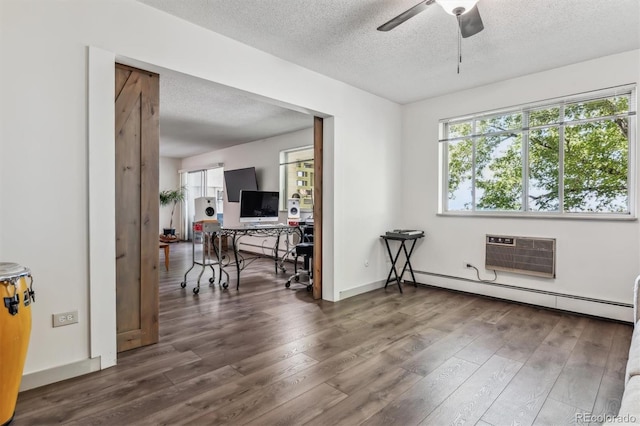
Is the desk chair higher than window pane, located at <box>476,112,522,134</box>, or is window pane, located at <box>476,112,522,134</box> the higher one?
window pane, located at <box>476,112,522,134</box>

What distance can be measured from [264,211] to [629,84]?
15.3 feet

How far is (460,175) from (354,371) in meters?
3.16

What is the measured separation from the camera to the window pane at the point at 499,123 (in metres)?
3.96

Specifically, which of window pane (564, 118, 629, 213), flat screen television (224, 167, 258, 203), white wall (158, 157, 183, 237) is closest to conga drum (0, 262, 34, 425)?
window pane (564, 118, 629, 213)

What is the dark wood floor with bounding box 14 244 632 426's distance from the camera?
1.81 meters

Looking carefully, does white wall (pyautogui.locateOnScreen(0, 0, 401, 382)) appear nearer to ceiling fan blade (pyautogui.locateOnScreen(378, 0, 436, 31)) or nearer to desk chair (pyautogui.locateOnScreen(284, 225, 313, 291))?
ceiling fan blade (pyautogui.locateOnScreen(378, 0, 436, 31))

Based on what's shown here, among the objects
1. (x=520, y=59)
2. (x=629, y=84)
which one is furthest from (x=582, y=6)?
(x=629, y=84)

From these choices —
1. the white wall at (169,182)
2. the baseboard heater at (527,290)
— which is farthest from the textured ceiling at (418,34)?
the white wall at (169,182)

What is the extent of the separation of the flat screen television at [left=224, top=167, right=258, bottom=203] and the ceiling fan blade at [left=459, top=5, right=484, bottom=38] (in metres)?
5.74

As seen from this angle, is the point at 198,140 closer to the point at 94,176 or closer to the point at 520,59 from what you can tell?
the point at 94,176

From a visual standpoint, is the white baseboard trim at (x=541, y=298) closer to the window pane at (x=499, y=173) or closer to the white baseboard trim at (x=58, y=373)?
the window pane at (x=499, y=173)

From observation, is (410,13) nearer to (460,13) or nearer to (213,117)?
(460,13)

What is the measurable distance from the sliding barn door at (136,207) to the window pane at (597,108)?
415cm

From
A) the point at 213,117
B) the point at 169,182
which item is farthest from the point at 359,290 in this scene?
Answer: the point at 169,182
